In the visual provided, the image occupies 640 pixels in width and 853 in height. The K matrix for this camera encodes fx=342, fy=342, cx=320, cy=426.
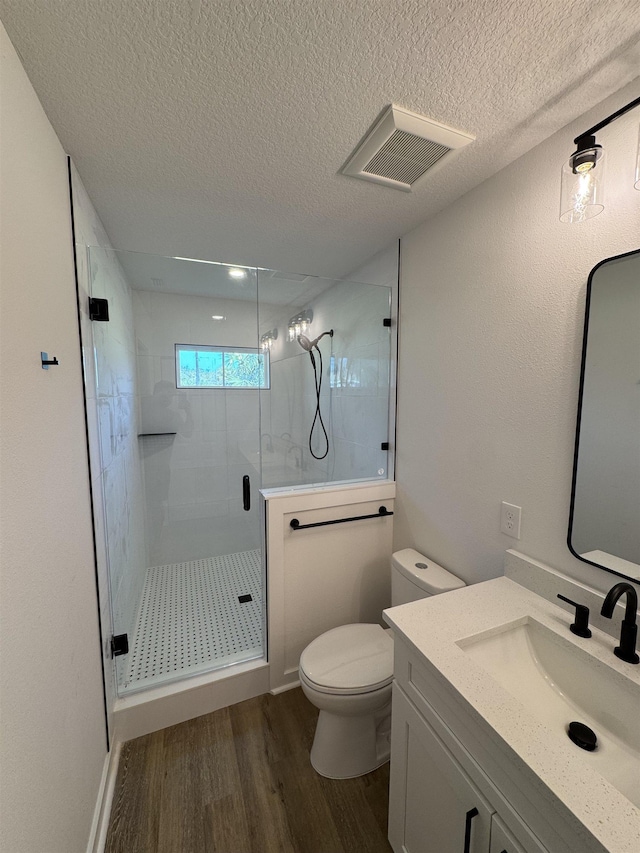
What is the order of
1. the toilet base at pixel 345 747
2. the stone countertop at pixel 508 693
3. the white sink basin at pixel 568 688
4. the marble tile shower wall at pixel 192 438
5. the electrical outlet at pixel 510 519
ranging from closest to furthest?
the stone countertop at pixel 508 693 < the white sink basin at pixel 568 688 < the electrical outlet at pixel 510 519 < the toilet base at pixel 345 747 < the marble tile shower wall at pixel 192 438

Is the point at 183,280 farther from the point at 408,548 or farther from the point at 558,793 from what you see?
the point at 558,793

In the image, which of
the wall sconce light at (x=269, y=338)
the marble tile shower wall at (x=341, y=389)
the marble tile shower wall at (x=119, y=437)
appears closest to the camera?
the marble tile shower wall at (x=119, y=437)

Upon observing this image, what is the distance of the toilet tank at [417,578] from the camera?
1526 millimetres

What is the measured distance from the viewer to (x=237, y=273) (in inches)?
80.9

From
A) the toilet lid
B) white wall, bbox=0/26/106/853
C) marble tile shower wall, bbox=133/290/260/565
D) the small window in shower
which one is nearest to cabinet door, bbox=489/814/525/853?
the toilet lid

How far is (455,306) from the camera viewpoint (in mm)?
1549

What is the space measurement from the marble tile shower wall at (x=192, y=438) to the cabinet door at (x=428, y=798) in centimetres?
155

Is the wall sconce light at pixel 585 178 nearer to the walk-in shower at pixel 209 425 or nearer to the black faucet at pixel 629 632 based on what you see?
the black faucet at pixel 629 632

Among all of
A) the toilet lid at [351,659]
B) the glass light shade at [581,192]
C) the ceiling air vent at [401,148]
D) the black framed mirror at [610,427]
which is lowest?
the toilet lid at [351,659]

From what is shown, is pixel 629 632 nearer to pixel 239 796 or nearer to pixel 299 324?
pixel 239 796

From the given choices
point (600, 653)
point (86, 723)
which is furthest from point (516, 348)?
point (86, 723)

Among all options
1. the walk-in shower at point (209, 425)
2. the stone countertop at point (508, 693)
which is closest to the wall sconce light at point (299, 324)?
the walk-in shower at point (209, 425)

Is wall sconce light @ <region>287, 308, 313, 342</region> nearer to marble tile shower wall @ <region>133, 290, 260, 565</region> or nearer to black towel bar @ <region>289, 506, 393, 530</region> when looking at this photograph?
marble tile shower wall @ <region>133, 290, 260, 565</region>

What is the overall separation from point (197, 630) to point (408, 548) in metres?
1.42
